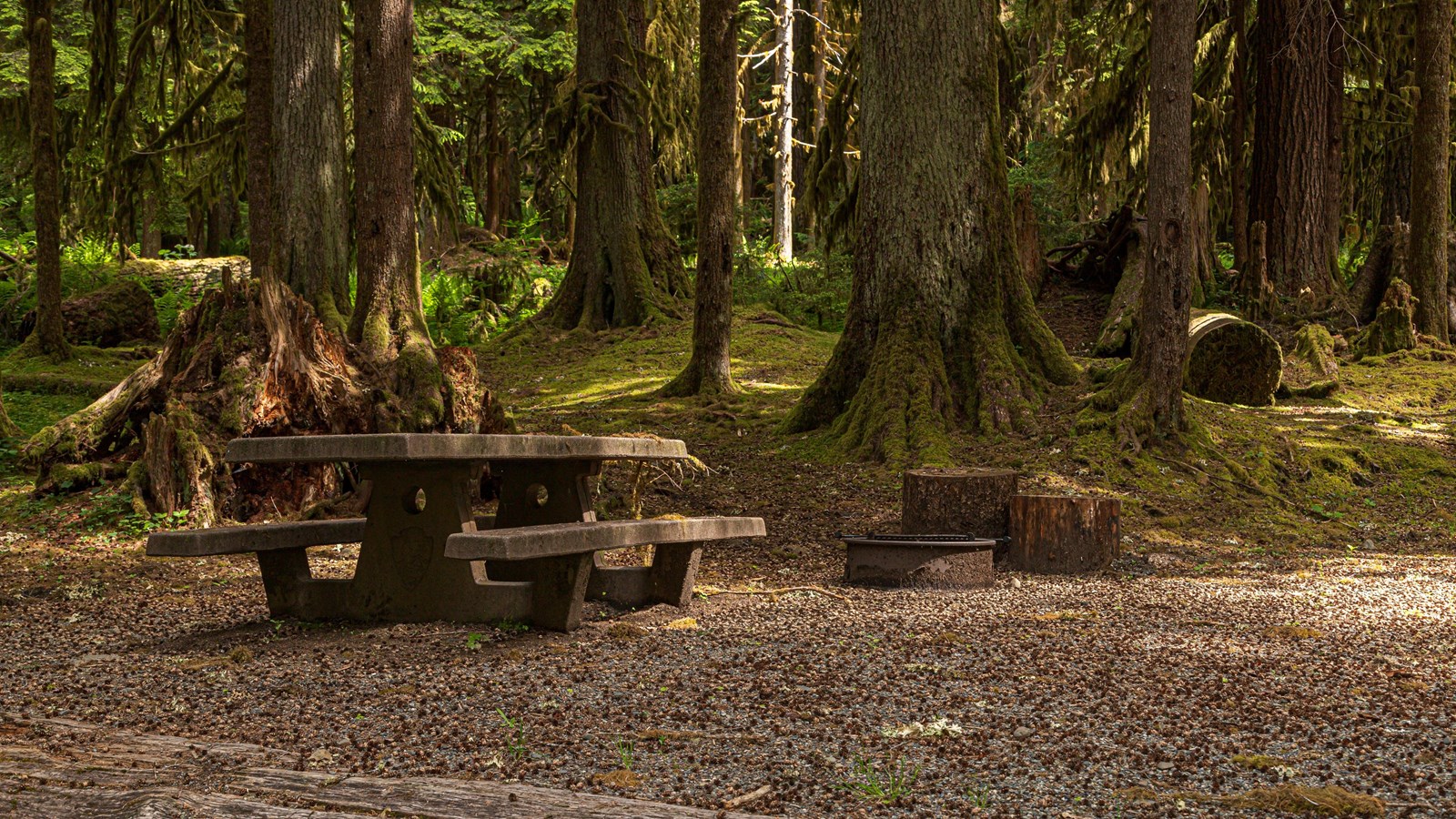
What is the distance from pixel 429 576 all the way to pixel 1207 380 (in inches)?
337

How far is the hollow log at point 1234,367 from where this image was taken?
11.7 meters

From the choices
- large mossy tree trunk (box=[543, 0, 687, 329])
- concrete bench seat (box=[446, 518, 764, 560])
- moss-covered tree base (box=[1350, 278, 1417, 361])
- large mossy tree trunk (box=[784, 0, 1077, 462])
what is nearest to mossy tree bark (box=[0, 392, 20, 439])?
large mossy tree trunk (box=[784, 0, 1077, 462])

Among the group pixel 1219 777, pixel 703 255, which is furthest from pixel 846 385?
pixel 1219 777

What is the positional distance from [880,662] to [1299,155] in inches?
482

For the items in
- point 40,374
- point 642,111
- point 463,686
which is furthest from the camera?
point 642,111

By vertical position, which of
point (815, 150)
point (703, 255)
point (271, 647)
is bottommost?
point (271, 647)

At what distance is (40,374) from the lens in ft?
44.5

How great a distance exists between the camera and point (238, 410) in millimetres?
8203

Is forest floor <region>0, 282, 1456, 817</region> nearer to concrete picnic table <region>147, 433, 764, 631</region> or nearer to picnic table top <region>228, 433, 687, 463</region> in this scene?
concrete picnic table <region>147, 433, 764, 631</region>

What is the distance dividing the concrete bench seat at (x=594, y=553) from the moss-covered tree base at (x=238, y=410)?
264 centimetres

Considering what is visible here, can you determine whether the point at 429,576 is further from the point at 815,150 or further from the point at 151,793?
the point at 815,150

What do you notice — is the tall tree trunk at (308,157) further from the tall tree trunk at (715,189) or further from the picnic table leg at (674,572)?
the picnic table leg at (674,572)

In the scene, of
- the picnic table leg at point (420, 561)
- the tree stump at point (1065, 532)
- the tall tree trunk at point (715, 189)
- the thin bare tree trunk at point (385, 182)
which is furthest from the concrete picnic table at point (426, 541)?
the tall tree trunk at point (715, 189)

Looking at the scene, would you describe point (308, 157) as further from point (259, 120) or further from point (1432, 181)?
point (1432, 181)
